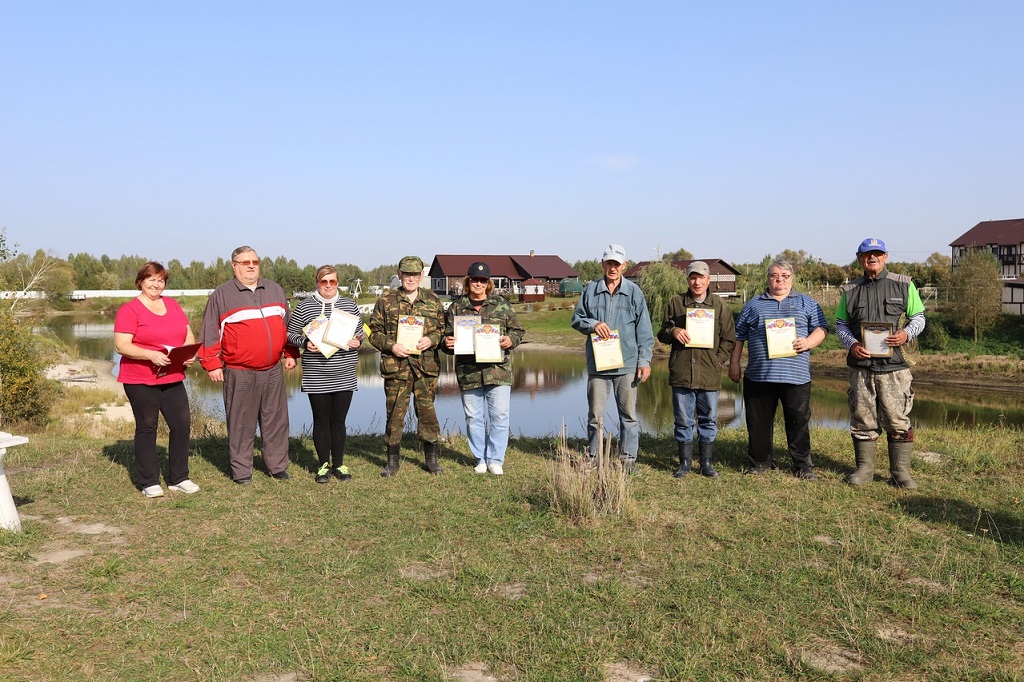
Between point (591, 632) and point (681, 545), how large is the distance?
4.87ft

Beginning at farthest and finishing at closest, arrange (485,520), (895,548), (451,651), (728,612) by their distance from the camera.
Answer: (485,520)
(895,548)
(728,612)
(451,651)

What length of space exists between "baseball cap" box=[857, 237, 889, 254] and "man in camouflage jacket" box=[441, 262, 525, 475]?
127 inches

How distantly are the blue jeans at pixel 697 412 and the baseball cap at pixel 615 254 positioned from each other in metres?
1.34

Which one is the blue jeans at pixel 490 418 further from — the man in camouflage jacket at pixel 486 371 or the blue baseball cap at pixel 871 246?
the blue baseball cap at pixel 871 246

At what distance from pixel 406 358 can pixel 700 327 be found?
2799 millimetres

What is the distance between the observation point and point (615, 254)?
682 centimetres

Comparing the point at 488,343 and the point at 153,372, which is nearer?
the point at 153,372

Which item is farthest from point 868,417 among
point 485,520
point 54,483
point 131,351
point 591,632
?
point 54,483

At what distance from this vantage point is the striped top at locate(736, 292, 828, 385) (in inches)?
263

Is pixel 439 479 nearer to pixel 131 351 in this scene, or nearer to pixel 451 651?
pixel 131 351

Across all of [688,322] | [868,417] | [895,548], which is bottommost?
[895,548]

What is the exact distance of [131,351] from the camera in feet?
19.4

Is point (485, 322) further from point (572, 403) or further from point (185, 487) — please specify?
point (572, 403)

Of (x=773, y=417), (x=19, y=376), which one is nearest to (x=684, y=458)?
(x=773, y=417)
